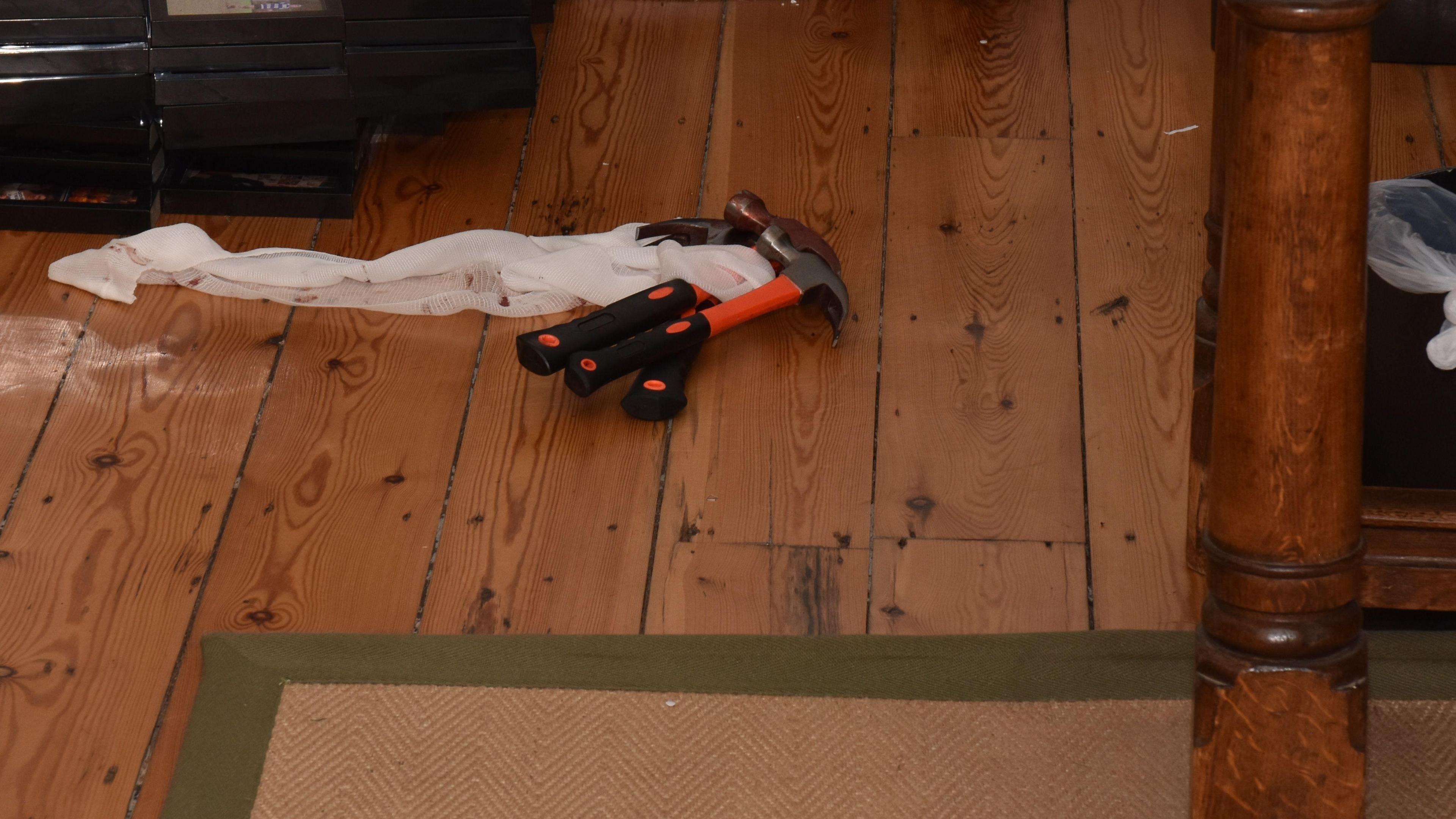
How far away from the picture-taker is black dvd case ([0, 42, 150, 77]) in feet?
5.77

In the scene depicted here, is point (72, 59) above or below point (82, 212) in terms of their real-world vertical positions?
above

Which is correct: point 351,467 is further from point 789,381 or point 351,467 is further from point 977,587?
point 977,587

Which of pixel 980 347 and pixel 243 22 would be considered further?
pixel 243 22

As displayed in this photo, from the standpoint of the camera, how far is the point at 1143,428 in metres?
1.57

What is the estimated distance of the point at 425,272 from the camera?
1.77 m

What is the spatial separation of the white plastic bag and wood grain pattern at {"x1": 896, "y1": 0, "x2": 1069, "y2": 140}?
0.62 metres

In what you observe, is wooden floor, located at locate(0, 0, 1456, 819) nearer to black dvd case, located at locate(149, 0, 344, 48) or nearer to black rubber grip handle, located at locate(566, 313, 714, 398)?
black rubber grip handle, located at locate(566, 313, 714, 398)

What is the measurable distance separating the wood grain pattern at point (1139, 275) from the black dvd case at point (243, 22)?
100 cm

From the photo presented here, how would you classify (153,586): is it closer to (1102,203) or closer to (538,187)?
(538,187)

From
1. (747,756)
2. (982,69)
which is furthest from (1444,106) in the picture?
(747,756)

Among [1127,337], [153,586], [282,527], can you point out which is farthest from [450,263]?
[1127,337]

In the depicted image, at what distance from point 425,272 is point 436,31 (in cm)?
33

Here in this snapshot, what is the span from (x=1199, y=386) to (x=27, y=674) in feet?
3.58

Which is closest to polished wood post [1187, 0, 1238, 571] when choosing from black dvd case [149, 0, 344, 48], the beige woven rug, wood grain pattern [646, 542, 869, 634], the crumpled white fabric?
the beige woven rug
